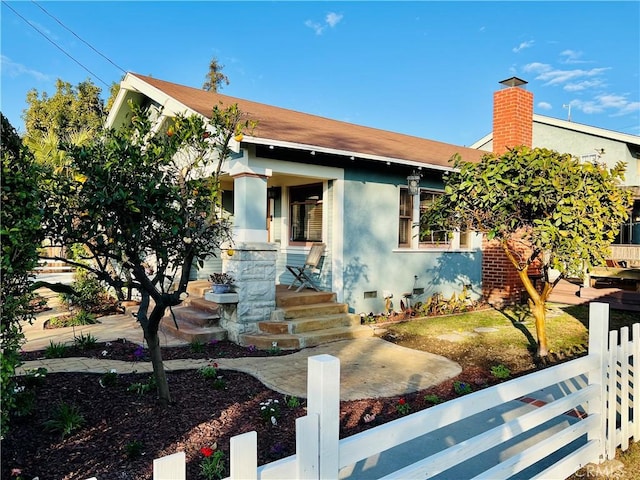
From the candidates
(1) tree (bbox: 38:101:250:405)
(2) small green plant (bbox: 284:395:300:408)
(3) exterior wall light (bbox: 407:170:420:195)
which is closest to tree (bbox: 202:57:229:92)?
(3) exterior wall light (bbox: 407:170:420:195)

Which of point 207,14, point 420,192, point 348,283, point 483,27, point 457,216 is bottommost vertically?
point 348,283

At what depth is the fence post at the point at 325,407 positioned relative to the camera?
1.57m

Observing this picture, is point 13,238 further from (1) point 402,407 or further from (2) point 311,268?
(2) point 311,268

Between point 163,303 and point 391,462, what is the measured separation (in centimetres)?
225

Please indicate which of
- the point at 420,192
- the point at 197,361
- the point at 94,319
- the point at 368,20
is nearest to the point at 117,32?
the point at 368,20

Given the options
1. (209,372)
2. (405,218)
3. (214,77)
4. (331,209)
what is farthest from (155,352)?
(214,77)

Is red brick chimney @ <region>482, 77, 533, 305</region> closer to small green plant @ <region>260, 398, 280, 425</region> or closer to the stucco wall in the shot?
the stucco wall

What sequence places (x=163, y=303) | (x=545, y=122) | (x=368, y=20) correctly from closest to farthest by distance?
(x=163, y=303) → (x=368, y=20) → (x=545, y=122)

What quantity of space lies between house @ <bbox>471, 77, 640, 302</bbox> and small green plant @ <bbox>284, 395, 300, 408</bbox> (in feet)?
16.5

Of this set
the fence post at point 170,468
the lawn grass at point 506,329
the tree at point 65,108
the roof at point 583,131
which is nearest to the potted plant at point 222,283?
the lawn grass at point 506,329

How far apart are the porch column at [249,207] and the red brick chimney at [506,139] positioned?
6.14 metres

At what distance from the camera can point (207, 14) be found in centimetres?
1150

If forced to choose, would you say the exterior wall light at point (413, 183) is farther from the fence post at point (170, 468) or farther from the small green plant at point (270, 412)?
the fence post at point (170, 468)

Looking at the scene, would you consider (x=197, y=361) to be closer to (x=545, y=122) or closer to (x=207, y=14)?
(x=207, y=14)
